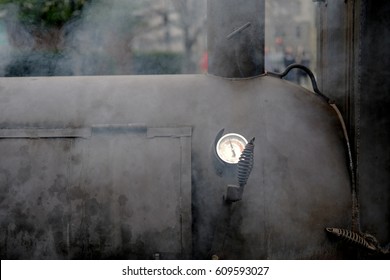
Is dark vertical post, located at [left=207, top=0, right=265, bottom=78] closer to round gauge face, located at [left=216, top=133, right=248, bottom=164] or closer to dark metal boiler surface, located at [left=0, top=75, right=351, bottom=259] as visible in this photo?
dark metal boiler surface, located at [left=0, top=75, right=351, bottom=259]

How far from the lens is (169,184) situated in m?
2.76

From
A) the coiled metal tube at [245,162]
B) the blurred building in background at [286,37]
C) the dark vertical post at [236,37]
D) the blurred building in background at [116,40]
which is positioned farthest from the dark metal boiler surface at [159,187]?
the blurred building in background at [286,37]

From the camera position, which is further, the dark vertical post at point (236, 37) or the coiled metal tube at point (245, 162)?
the dark vertical post at point (236, 37)

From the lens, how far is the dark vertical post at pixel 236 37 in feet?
10.2

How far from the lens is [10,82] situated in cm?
319

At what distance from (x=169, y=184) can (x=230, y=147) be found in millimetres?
374

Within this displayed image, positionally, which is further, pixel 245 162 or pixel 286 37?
pixel 286 37

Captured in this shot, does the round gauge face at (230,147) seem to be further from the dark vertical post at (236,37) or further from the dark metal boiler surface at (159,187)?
the dark vertical post at (236,37)

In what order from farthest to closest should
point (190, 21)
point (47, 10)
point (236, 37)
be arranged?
point (190, 21), point (47, 10), point (236, 37)

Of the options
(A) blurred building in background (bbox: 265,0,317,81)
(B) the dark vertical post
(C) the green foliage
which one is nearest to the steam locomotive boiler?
(B) the dark vertical post

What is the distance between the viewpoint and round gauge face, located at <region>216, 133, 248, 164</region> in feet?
9.00

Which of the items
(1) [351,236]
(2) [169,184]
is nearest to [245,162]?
(2) [169,184]

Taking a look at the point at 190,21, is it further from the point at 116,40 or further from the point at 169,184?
the point at 169,184
